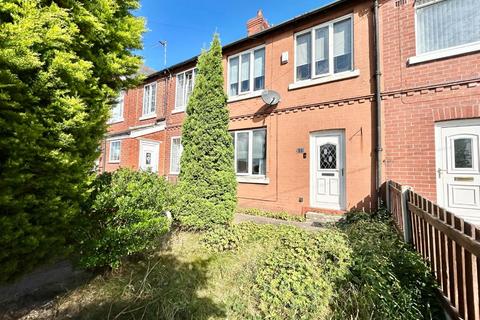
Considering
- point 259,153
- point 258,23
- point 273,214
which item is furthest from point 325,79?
point 258,23

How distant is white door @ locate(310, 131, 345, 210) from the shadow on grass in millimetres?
4940

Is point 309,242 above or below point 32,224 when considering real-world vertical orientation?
below

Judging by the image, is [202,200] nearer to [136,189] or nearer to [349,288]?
[136,189]

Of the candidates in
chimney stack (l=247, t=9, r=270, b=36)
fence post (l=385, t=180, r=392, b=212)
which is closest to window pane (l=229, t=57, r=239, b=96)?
chimney stack (l=247, t=9, r=270, b=36)

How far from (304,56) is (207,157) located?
207 inches

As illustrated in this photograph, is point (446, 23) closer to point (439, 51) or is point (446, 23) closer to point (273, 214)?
point (439, 51)

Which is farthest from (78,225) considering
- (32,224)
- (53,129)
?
(53,129)

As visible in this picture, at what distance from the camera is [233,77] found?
10.7 meters

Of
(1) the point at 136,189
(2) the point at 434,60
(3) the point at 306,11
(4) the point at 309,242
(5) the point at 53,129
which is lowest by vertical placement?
(4) the point at 309,242

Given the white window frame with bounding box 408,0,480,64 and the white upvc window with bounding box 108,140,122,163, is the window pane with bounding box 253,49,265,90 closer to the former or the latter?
the white window frame with bounding box 408,0,480,64

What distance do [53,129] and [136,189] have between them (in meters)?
1.56

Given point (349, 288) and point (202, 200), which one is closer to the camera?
point (349, 288)

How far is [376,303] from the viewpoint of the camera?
2.97 metres

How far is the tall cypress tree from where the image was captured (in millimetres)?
5770
